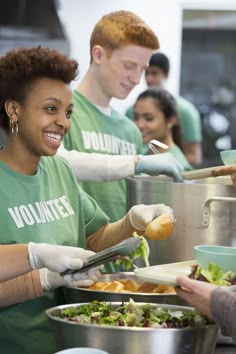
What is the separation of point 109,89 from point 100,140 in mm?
183

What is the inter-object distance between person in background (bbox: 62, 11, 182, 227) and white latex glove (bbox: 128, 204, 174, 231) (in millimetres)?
565

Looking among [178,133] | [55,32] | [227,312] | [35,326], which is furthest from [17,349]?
[55,32]

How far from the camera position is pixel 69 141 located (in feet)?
9.01

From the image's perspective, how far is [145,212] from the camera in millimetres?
2123

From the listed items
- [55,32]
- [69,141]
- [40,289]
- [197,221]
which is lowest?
[40,289]

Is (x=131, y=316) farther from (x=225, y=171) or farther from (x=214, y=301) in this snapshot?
(x=225, y=171)

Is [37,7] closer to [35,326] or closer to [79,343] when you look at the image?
[35,326]

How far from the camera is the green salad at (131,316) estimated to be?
1612 mm

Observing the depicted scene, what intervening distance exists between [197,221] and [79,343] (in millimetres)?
679

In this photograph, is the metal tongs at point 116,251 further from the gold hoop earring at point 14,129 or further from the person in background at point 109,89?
the person in background at point 109,89

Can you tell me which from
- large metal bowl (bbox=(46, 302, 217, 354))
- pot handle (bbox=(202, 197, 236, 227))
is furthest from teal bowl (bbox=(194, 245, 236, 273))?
pot handle (bbox=(202, 197, 236, 227))

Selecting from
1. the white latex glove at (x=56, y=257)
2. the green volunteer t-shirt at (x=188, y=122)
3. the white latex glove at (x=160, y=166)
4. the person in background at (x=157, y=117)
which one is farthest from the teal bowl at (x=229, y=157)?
the green volunteer t-shirt at (x=188, y=122)

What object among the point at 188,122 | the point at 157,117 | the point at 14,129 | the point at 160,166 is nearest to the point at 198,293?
the point at 14,129

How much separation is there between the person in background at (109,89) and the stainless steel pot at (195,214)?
1.86ft
